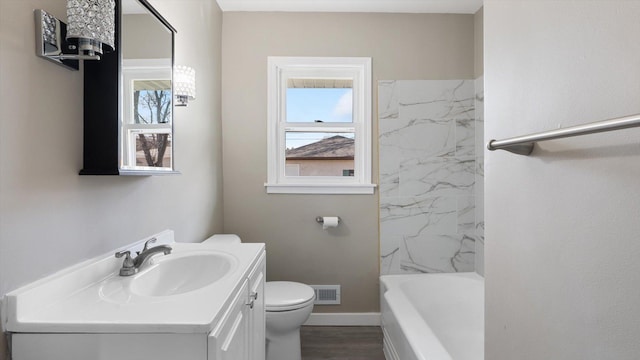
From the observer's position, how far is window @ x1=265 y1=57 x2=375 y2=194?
8.39 feet

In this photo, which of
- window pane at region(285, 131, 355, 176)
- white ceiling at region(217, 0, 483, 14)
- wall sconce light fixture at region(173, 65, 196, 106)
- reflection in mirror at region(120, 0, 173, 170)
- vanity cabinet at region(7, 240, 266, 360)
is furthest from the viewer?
window pane at region(285, 131, 355, 176)

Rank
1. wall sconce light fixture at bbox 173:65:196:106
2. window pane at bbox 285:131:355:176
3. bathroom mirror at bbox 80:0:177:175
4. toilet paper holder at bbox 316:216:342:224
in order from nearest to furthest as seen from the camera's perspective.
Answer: bathroom mirror at bbox 80:0:177:175, wall sconce light fixture at bbox 173:65:196:106, toilet paper holder at bbox 316:216:342:224, window pane at bbox 285:131:355:176

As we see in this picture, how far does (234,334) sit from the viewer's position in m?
0.96

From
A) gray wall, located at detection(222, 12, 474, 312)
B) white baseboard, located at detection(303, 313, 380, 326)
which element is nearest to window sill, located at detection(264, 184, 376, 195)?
gray wall, located at detection(222, 12, 474, 312)

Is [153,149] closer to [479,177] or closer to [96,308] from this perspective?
[96,308]

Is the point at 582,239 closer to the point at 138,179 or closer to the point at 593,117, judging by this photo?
the point at 593,117

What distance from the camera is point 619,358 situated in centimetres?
50

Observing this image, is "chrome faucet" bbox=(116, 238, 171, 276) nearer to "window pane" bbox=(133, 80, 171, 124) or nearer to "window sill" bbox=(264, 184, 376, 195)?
"window pane" bbox=(133, 80, 171, 124)

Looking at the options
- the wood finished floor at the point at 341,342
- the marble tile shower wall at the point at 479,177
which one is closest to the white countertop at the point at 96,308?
the wood finished floor at the point at 341,342

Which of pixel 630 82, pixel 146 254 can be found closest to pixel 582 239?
pixel 630 82

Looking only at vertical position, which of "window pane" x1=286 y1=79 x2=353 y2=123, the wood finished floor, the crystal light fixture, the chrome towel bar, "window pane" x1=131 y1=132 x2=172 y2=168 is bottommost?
the wood finished floor

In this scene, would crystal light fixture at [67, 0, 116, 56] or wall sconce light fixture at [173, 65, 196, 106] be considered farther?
wall sconce light fixture at [173, 65, 196, 106]

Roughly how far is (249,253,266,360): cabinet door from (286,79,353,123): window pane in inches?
57.4

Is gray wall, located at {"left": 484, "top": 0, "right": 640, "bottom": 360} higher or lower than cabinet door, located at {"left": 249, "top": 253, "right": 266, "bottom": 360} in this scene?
higher
